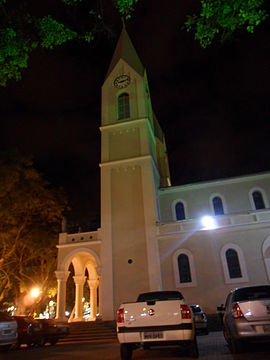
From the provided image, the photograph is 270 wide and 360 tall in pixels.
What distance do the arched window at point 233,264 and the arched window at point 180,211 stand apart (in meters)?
5.58

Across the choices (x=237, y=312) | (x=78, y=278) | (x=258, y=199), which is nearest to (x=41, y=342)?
(x=237, y=312)

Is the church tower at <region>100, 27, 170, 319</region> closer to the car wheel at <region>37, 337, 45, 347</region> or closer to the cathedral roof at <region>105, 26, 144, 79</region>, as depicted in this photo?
the cathedral roof at <region>105, 26, 144, 79</region>

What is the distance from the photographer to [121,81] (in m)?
28.2

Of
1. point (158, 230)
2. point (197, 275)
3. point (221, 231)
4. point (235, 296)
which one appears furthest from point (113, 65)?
point (235, 296)

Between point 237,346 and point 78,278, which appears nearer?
point 237,346

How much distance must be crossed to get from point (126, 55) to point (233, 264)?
23.1 metres

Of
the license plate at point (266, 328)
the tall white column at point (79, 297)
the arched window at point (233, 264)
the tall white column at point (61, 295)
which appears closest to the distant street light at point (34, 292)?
the tall white column at point (79, 297)

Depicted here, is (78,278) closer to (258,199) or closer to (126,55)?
(258,199)

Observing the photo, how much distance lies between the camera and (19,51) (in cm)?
686

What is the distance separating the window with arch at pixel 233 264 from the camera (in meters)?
18.0

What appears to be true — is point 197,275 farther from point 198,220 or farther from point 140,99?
point 140,99

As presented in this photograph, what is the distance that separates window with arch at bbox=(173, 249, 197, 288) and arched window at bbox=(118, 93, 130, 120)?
13642mm

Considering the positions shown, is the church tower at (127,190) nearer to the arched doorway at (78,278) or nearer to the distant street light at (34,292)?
the arched doorway at (78,278)

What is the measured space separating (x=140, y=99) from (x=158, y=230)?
41.4 feet
